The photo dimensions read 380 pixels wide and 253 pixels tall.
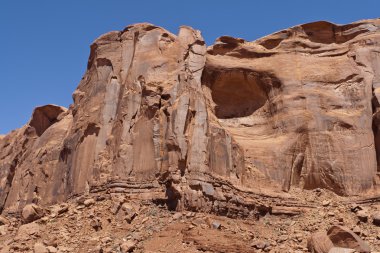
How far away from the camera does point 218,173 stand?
2519 cm

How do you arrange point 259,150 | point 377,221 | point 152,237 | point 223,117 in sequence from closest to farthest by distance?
1. point 152,237
2. point 377,221
3. point 259,150
4. point 223,117

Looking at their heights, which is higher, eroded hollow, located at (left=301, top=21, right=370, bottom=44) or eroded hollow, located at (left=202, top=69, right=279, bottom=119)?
eroded hollow, located at (left=301, top=21, right=370, bottom=44)

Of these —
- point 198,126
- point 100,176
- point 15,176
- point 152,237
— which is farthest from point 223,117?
point 15,176

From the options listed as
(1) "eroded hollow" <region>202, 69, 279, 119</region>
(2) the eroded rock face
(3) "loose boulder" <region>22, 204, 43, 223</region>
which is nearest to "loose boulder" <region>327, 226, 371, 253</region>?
(2) the eroded rock face

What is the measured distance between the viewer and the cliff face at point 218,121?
24688 mm

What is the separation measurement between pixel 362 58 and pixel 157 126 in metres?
12.5

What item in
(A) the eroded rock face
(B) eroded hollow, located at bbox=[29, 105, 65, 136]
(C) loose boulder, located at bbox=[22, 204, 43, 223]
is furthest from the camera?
(B) eroded hollow, located at bbox=[29, 105, 65, 136]

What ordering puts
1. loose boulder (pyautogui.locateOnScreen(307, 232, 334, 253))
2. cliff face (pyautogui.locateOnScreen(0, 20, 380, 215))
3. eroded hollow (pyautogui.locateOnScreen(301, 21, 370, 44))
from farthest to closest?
eroded hollow (pyautogui.locateOnScreen(301, 21, 370, 44)) → cliff face (pyautogui.locateOnScreen(0, 20, 380, 215)) → loose boulder (pyautogui.locateOnScreen(307, 232, 334, 253))

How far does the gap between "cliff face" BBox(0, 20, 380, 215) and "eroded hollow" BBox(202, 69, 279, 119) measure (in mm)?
58

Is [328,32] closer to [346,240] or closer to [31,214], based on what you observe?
[346,240]

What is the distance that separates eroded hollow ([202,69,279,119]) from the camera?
3018 cm

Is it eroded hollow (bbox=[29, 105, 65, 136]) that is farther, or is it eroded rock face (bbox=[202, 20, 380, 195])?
eroded hollow (bbox=[29, 105, 65, 136])

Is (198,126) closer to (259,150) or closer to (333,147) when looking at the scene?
(259,150)

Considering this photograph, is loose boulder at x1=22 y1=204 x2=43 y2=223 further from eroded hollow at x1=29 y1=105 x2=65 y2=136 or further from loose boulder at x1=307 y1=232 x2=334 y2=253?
eroded hollow at x1=29 y1=105 x2=65 y2=136
